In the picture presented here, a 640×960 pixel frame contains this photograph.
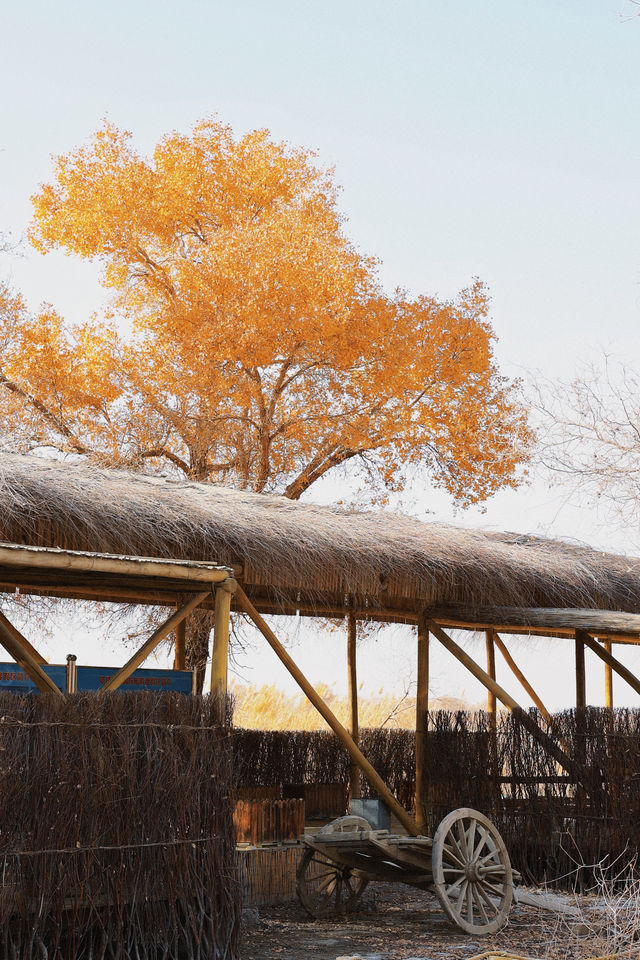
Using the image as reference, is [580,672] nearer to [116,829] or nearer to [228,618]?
[228,618]

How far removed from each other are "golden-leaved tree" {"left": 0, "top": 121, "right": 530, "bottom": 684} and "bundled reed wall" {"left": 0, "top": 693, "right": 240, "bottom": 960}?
31.2 ft

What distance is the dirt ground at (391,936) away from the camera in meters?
5.96

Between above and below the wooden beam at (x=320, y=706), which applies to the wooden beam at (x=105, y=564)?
above

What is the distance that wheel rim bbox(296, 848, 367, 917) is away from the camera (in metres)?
7.00

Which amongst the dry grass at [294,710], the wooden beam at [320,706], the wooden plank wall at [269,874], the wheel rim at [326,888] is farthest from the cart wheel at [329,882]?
the dry grass at [294,710]

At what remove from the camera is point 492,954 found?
16.6 ft

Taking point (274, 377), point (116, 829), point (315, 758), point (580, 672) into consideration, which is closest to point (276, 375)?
point (274, 377)

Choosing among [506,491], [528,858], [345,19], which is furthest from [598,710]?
[506,491]

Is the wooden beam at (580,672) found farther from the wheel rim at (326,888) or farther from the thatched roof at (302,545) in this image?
the wheel rim at (326,888)

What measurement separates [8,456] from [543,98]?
6.75 meters

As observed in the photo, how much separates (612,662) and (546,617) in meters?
1.73

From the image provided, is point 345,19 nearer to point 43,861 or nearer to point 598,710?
point 598,710

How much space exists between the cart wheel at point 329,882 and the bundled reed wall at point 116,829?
1.54 m

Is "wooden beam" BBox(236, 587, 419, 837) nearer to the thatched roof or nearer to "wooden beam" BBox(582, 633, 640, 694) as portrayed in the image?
the thatched roof
